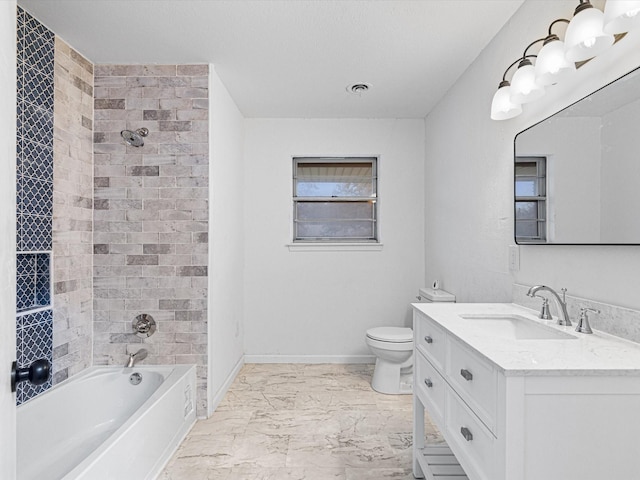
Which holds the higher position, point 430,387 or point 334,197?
point 334,197

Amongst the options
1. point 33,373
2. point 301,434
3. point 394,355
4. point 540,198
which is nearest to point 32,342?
point 33,373

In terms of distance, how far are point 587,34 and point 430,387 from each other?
1.44 m

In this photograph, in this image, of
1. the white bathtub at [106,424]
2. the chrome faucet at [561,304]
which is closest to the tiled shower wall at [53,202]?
the white bathtub at [106,424]

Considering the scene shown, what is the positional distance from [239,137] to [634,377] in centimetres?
317

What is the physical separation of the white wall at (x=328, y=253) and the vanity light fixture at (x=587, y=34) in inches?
90.9

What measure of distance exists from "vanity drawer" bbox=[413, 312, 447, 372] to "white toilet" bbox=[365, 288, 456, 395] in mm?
989

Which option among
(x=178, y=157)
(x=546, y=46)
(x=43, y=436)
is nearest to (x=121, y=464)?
(x=43, y=436)

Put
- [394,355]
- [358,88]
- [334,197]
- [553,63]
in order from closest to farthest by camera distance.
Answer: [553,63] < [394,355] < [358,88] < [334,197]

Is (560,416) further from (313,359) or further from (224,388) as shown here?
(313,359)

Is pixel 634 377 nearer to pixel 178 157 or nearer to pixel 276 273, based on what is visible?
pixel 178 157

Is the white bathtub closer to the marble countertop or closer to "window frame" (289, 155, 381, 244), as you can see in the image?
the marble countertop

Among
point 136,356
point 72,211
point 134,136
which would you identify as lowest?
point 136,356

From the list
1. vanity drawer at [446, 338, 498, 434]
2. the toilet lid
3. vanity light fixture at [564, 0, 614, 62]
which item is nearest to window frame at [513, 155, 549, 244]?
vanity light fixture at [564, 0, 614, 62]

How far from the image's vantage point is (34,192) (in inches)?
79.7
